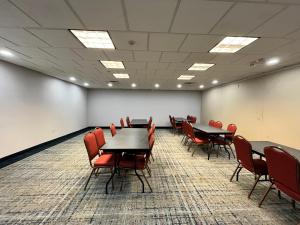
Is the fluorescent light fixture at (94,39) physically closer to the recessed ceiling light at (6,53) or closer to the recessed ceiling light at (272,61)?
the recessed ceiling light at (6,53)

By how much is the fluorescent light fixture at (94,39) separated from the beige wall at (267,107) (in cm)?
439

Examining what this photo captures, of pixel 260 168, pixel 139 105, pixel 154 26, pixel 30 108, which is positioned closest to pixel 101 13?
pixel 154 26

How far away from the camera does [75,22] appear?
6.51 feet

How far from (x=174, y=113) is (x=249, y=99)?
15.9ft

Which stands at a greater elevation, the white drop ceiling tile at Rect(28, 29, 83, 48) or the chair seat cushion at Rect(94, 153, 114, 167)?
the white drop ceiling tile at Rect(28, 29, 83, 48)

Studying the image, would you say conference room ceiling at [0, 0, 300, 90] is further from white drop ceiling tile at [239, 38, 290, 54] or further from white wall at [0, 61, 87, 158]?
white wall at [0, 61, 87, 158]

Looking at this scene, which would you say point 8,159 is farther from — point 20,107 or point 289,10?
point 289,10

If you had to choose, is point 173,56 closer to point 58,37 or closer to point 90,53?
point 90,53

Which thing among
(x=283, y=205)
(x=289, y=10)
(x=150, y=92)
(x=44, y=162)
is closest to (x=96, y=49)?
(x=289, y=10)

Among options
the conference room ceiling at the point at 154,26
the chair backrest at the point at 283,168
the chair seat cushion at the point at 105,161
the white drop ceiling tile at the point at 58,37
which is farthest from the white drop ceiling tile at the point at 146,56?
the chair backrest at the point at 283,168

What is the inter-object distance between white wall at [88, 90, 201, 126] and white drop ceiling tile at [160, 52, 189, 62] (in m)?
6.21

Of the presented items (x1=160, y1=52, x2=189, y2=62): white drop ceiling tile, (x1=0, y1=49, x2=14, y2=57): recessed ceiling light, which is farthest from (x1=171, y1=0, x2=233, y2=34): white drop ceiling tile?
(x1=0, y1=49, x2=14, y2=57): recessed ceiling light

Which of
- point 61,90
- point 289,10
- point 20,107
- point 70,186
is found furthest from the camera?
point 61,90

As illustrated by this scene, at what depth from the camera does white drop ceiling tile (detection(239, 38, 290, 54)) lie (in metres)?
2.44
